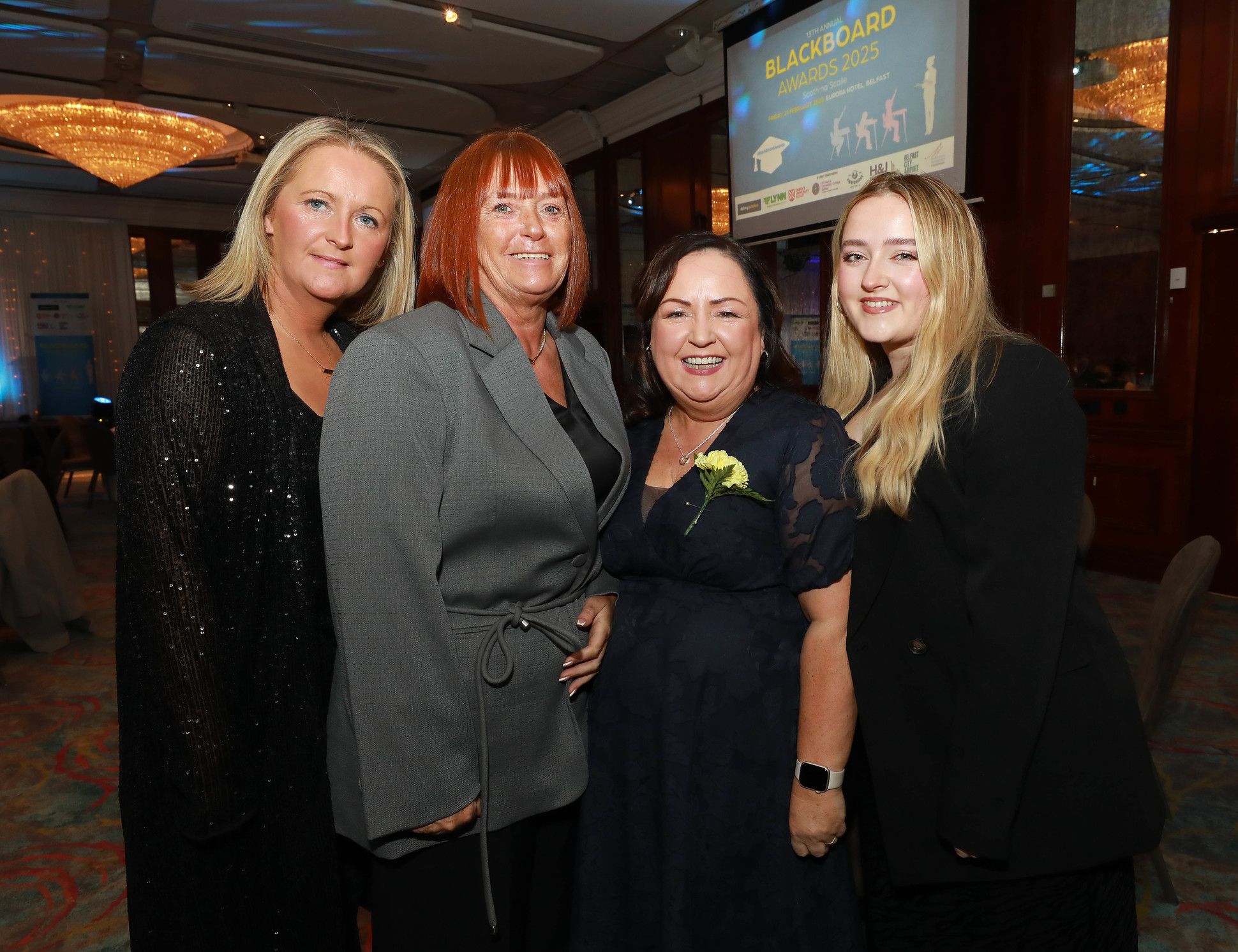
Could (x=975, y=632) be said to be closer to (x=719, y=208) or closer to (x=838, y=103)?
(x=838, y=103)

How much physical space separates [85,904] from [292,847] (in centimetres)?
161

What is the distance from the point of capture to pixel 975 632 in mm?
1311

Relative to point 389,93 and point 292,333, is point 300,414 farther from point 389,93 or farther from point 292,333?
point 389,93

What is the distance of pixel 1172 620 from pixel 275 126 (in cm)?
923

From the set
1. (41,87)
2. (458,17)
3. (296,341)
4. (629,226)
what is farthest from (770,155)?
(41,87)

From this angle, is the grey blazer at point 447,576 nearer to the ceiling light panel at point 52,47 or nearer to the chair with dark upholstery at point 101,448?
the ceiling light panel at point 52,47

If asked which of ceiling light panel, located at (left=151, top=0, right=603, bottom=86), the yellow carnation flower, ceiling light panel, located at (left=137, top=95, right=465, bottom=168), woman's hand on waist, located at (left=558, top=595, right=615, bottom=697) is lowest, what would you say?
woman's hand on waist, located at (left=558, top=595, right=615, bottom=697)

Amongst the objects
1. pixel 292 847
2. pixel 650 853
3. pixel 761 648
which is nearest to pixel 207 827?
pixel 292 847

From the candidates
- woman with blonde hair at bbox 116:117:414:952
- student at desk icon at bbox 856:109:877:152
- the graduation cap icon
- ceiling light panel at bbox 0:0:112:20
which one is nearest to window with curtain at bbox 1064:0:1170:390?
student at desk icon at bbox 856:109:877:152

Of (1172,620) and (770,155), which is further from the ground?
(770,155)

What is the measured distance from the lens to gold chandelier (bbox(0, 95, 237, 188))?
6.89m

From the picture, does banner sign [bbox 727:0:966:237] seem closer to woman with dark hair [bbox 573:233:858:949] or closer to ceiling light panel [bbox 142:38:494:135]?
ceiling light panel [bbox 142:38:494:135]

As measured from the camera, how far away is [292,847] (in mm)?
1430

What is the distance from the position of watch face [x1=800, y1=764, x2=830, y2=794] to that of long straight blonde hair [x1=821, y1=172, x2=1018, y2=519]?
47 centimetres
